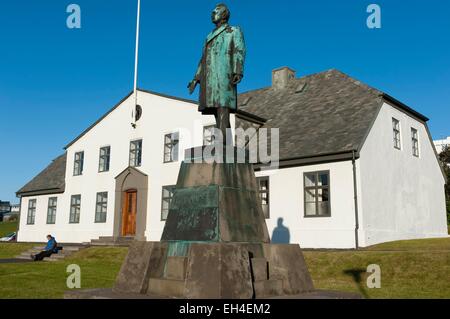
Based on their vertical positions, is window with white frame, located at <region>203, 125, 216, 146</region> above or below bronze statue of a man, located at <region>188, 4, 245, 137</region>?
above

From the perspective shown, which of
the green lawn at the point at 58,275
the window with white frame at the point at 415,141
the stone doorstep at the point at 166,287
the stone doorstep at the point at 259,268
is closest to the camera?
the stone doorstep at the point at 166,287

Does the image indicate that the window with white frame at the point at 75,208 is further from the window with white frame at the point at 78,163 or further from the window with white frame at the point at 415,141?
the window with white frame at the point at 415,141

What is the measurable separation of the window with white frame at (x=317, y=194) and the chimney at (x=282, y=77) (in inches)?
340

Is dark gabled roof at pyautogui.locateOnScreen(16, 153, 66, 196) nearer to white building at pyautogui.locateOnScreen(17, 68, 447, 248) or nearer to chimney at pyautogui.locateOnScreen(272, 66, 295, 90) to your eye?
white building at pyautogui.locateOnScreen(17, 68, 447, 248)

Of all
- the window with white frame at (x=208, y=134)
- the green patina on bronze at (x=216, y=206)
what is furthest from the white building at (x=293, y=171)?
the green patina on bronze at (x=216, y=206)

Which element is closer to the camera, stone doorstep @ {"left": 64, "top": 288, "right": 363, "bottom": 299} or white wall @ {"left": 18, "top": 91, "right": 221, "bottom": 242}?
stone doorstep @ {"left": 64, "top": 288, "right": 363, "bottom": 299}

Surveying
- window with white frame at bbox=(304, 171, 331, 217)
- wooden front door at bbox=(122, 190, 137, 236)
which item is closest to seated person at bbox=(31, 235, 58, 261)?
wooden front door at bbox=(122, 190, 137, 236)

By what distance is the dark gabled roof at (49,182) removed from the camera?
2867cm

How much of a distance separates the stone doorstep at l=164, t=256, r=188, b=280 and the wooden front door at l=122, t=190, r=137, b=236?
56.1 ft

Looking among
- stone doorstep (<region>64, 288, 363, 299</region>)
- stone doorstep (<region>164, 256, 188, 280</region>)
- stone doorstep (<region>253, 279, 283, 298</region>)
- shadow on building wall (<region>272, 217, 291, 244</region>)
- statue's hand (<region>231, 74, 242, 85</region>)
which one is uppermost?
statue's hand (<region>231, 74, 242, 85</region>)

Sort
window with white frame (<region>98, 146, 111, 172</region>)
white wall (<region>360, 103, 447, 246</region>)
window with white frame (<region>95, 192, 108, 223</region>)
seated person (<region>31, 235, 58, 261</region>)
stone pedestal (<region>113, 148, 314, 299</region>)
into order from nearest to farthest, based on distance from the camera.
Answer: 1. stone pedestal (<region>113, 148, 314, 299</region>)
2. white wall (<region>360, 103, 447, 246</region>)
3. seated person (<region>31, 235, 58, 261</region>)
4. window with white frame (<region>95, 192, 108, 223</region>)
5. window with white frame (<region>98, 146, 111, 172</region>)

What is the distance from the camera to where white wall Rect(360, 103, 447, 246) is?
17.4 metres

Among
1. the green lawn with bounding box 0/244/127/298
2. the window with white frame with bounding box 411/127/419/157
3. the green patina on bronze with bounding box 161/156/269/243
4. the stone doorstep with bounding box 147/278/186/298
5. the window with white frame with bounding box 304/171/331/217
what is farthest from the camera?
the window with white frame with bounding box 411/127/419/157
